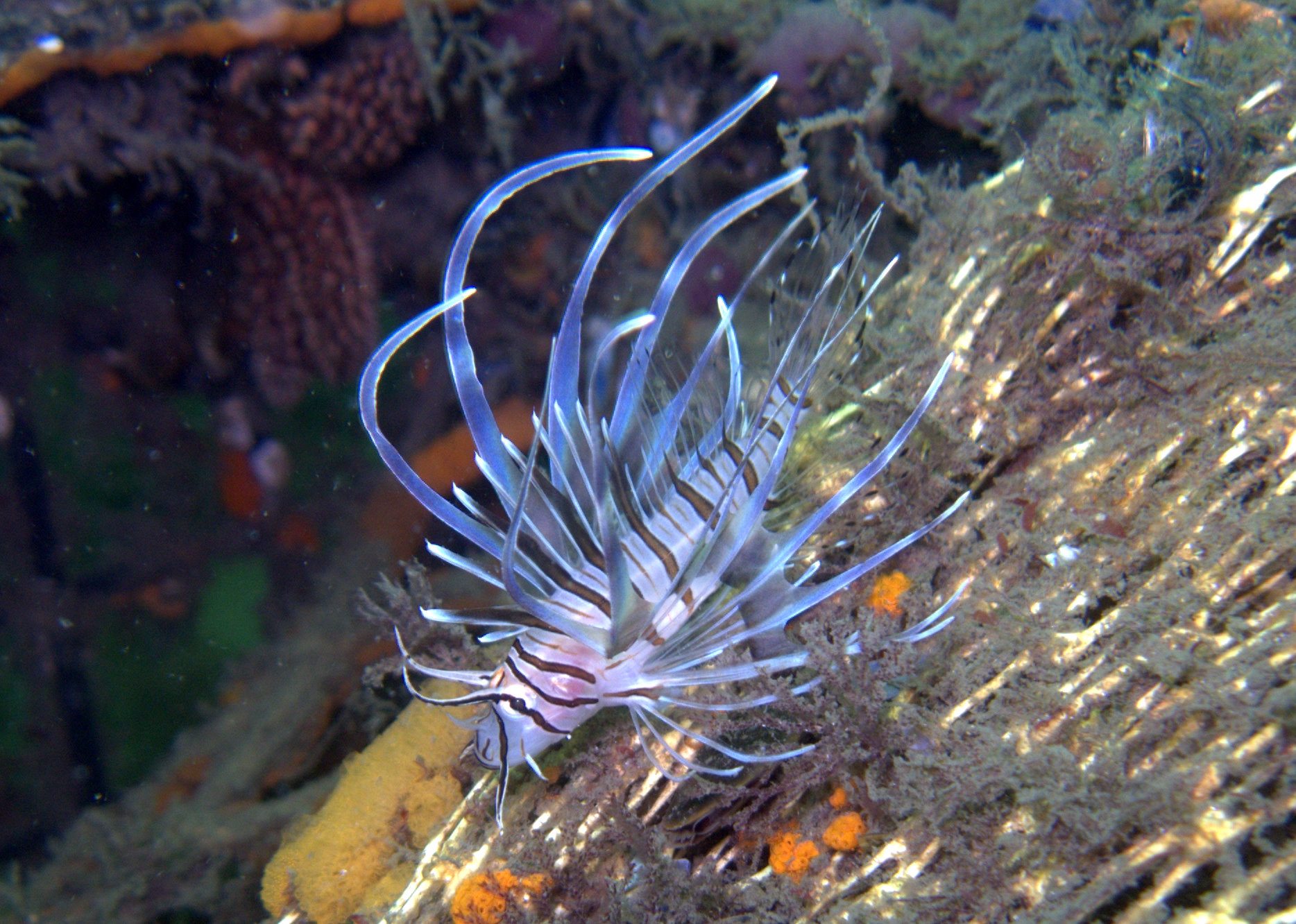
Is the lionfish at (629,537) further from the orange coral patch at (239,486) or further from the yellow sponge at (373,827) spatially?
the orange coral patch at (239,486)

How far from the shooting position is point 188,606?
3875mm

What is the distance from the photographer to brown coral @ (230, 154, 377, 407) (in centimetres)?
349

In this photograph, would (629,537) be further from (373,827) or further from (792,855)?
(373,827)

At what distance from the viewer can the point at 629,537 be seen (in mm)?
2051

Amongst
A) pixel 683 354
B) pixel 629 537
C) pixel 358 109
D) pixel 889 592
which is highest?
pixel 358 109

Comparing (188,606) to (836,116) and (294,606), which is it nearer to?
(294,606)

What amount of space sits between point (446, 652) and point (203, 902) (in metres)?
2.31

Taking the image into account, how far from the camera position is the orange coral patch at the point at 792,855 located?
68.8 inches

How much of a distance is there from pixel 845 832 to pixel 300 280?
3565mm

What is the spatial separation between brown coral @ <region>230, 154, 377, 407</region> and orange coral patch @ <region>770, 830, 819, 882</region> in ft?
10.8

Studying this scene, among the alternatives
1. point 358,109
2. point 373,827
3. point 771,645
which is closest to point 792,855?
point 771,645

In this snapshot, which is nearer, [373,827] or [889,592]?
[889,592]

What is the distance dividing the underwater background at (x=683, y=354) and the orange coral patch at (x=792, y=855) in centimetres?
2

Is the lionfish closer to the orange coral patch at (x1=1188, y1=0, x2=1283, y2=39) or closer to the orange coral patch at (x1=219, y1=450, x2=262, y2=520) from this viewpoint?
the orange coral patch at (x1=1188, y1=0, x2=1283, y2=39)
